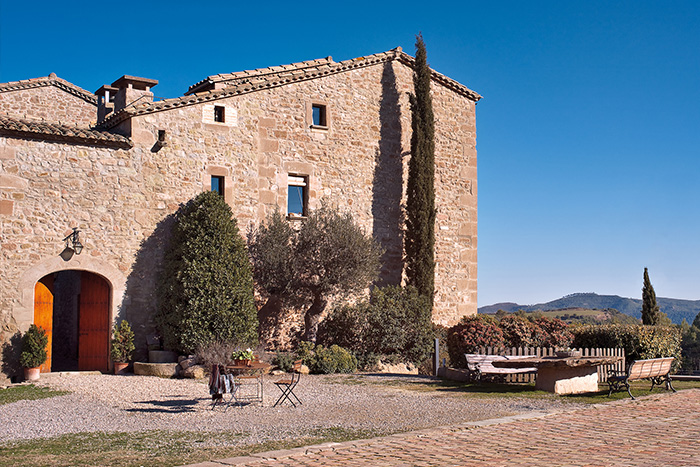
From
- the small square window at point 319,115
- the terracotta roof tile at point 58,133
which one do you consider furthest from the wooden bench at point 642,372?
the terracotta roof tile at point 58,133

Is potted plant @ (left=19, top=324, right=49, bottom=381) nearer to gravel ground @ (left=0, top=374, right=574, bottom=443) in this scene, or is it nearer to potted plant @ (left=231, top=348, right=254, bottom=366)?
gravel ground @ (left=0, top=374, right=574, bottom=443)

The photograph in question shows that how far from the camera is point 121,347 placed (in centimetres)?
1667

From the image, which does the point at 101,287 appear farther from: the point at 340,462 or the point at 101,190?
the point at 340,462

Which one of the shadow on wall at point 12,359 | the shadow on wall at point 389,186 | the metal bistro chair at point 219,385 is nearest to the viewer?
the metal bistro chair at point 219,385

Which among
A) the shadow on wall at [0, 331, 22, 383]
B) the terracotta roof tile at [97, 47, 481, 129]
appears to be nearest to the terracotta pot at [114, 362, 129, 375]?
the shadow on wall at [0, 331, 22, 383]

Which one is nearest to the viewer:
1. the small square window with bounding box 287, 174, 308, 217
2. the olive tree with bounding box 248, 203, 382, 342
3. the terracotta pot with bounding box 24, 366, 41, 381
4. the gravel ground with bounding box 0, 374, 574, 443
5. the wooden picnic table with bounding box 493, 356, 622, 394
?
the gravel ground with bounding box 0, 374, 574, 443

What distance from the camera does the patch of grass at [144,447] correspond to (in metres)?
7.50

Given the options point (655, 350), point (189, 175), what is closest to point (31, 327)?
point (189, 175)

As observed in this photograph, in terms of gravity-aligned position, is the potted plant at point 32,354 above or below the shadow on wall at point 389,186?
below

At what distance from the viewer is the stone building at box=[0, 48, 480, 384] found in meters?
16.4

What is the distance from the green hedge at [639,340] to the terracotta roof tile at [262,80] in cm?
975

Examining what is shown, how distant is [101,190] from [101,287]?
2.47 meters

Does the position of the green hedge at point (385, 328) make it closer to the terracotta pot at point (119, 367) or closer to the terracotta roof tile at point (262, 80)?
the terracotta pot at point (119, 367)

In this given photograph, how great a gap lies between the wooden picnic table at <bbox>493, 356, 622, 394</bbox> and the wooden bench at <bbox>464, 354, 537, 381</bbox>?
68cm
